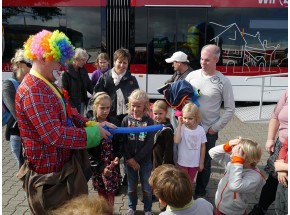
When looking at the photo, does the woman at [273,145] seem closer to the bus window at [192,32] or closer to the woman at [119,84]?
the woman at [119,84]

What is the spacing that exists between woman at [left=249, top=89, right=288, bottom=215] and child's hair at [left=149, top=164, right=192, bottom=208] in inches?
53.8

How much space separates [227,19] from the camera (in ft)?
28.8

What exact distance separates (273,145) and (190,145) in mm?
827

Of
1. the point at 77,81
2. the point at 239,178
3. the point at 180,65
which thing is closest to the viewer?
the point at 239,178

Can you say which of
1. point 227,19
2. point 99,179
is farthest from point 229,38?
point 99,179

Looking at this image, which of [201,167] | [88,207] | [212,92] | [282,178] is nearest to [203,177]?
[201,167]

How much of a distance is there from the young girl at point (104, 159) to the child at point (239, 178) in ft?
3.32

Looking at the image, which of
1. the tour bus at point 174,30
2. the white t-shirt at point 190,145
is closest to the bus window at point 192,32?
the tour bus at point 174,30

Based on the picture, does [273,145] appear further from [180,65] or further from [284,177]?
[180,65]

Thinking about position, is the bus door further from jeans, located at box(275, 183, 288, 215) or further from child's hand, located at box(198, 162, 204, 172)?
jeans, located at box(275, 183, 288, 215)

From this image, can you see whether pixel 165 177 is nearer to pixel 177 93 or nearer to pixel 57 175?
pixel 57 175

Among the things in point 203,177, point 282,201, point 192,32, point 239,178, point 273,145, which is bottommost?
point 203,177

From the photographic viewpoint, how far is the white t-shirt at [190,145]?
3561mm

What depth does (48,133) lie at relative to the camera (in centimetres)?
209
